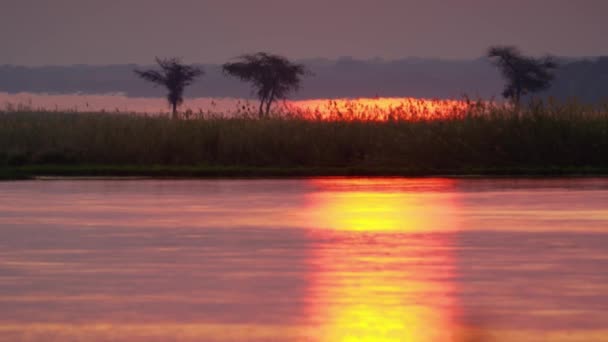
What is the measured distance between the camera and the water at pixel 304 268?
10203 millimetres

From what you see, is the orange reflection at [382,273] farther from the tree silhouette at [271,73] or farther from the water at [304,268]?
the tree silhouette at [271,73]

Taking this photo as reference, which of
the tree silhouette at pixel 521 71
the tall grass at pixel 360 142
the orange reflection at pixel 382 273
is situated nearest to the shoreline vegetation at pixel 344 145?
the tall grass at pixel 360 142

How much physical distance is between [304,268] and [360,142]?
987 inches

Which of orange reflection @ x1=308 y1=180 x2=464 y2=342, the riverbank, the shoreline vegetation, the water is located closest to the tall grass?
the shoreline vegetation

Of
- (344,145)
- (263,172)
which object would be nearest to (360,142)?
(344,145)

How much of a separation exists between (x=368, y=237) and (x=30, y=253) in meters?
4.00

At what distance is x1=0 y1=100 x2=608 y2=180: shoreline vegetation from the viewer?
118ft

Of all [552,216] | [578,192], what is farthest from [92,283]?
[578,192]

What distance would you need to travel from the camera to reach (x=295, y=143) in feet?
127

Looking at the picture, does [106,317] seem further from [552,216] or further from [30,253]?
[552,216]

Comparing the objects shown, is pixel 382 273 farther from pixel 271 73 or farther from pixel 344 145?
pixel 271 73

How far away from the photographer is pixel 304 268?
45.0ft

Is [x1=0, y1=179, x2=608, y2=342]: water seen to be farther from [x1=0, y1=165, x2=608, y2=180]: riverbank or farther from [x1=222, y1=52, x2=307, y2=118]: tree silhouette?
[x1=222, y1=52, x2=307, y2=118]: tree silhouette

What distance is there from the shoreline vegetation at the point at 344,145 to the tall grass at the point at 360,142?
0.03 metres
